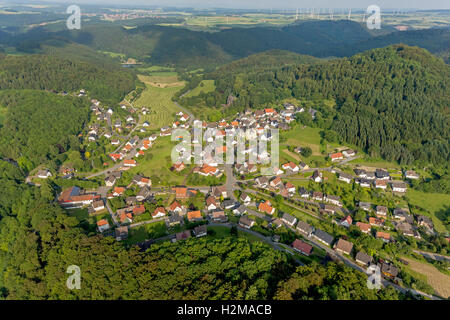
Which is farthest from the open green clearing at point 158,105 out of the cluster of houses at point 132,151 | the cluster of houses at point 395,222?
the cluster of houses at point 395,222

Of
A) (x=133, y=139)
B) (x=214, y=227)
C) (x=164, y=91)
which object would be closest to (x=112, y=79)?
(x=164, y=91)

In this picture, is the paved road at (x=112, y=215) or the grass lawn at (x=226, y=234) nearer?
the grass lawn at (x=226, y=234)

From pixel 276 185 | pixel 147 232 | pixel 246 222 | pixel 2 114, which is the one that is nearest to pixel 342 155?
pixel 276 185

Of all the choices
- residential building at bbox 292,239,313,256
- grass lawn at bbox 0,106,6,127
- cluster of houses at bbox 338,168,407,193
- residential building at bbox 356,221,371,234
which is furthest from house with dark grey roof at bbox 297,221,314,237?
grass lawn at bbox 0,106,6,127

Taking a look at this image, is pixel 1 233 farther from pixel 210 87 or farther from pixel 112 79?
pixel 210 87

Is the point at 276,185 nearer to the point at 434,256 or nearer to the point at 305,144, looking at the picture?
the point at 305,144

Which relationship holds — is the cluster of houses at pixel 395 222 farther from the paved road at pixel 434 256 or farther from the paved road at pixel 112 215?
the paved road at pixel 112 215
